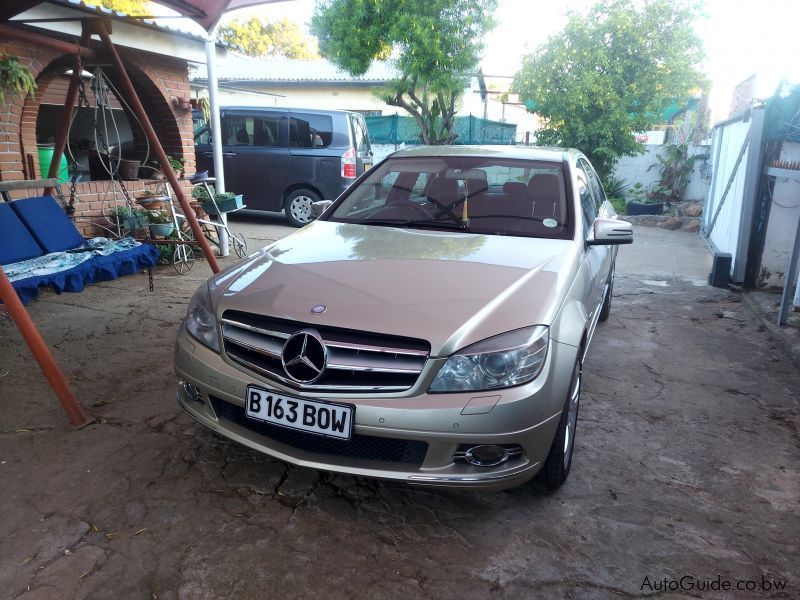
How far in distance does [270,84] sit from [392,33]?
1021 centimetres

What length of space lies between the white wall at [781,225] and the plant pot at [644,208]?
21.6ft

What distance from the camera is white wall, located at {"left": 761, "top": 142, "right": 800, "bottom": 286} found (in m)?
5.82

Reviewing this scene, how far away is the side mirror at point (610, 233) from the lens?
10.3 feet

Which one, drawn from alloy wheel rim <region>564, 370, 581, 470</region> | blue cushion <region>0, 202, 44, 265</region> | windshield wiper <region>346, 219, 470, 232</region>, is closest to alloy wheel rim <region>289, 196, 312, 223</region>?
blue cushion <region>0, 202, 44, 265</region>

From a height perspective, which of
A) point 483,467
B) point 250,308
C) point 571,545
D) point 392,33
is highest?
point 392,33

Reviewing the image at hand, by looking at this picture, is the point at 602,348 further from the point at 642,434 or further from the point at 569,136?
the point at 569,136

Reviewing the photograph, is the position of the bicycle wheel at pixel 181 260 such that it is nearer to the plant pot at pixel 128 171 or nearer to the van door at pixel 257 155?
the plant pot at pixel 128 171

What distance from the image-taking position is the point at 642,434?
3131 mm

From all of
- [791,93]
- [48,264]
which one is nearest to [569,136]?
[791,93]

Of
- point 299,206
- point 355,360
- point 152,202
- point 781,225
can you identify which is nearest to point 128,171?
point 152,202

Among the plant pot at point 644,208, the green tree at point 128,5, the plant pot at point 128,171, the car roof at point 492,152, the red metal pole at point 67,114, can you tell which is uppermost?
the green tree at point 128,5

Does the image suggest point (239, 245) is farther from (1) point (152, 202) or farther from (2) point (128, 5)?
(2) point (128, 5)

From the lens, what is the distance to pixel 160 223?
682cm

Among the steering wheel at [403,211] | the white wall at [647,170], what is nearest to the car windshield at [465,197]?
the steering wheel at [403,211]
